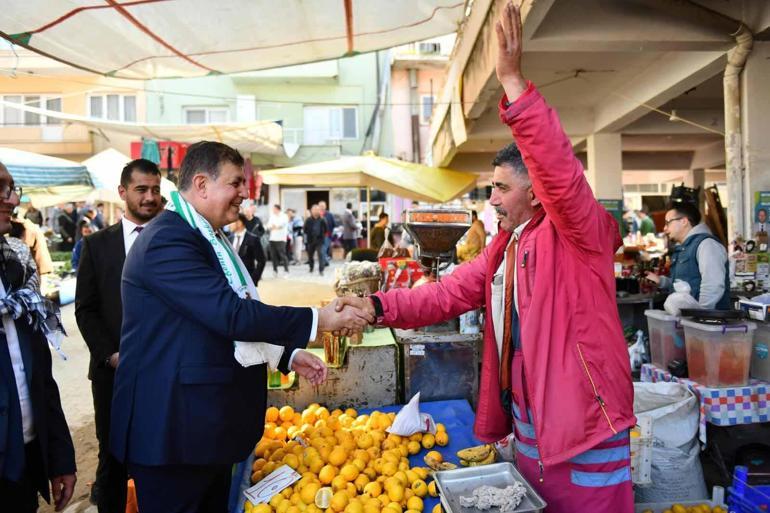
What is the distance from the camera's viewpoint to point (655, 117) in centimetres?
947

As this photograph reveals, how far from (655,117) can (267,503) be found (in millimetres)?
9636

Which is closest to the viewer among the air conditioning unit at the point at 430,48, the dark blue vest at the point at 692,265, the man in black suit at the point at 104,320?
the man in black suit at the point at 104,320

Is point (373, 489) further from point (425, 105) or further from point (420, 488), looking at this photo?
point (425, 105)

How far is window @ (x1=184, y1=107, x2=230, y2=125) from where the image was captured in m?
22.4

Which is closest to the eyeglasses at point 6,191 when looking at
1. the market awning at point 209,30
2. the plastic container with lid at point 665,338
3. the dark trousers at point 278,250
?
the market awning at point 209,30

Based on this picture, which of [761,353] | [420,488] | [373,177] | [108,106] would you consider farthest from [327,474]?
[108,106]

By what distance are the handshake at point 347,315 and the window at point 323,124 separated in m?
21.3

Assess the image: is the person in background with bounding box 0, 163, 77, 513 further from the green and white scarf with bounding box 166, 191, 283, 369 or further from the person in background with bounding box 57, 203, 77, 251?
the person in background with bounding box 57, 203, 77, 251

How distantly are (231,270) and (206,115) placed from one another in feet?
74.5

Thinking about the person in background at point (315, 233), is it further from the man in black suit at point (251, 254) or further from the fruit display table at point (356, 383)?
the fruit display table at point (356, 383)

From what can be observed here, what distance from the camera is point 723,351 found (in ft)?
11.0

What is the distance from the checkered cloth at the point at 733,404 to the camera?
10.9 ft

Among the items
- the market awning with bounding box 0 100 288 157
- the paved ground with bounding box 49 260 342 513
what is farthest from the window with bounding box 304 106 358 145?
the paved ground with bounding box 49 260 342 513

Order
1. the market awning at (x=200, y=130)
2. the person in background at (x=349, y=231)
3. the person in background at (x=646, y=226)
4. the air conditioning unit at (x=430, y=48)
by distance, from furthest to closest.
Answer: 1. the air conditioning unit at (x=430, y=48)
2. the person in background at (x=349, y=231)
3. the person in background at (x=646, y=226)
4. the market awning at (x=200, y=130)
